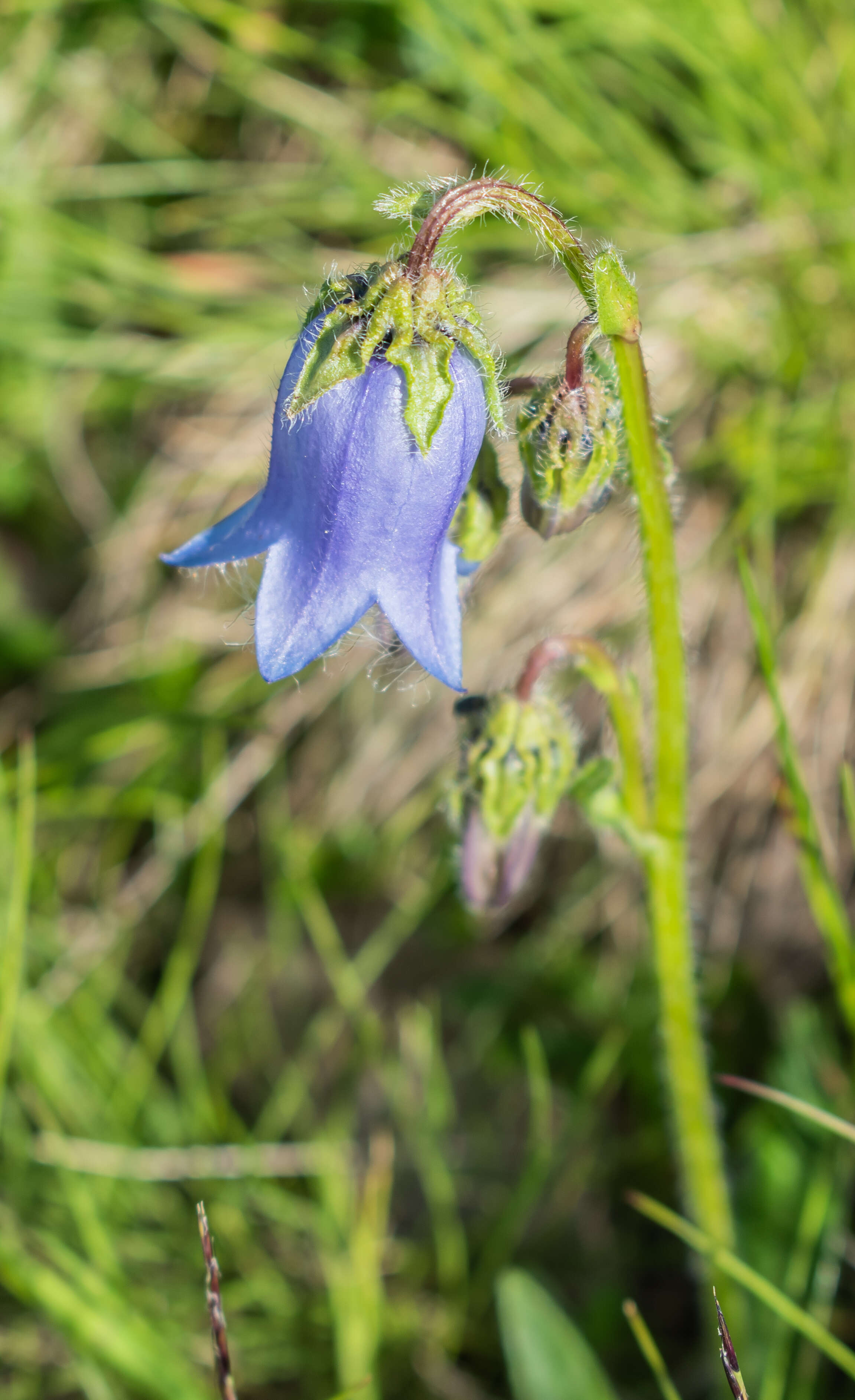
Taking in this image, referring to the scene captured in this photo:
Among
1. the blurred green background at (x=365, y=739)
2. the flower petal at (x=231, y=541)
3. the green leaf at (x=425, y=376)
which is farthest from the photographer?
the blurred green background at (x=365, y=739)

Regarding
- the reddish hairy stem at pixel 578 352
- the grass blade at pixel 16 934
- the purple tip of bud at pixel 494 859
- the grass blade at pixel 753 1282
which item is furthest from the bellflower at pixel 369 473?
the grass blade at pixel 753 1282

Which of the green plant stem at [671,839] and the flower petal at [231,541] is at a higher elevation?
the flower petal at [231,541]

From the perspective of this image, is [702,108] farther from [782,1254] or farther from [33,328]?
[782,1254]

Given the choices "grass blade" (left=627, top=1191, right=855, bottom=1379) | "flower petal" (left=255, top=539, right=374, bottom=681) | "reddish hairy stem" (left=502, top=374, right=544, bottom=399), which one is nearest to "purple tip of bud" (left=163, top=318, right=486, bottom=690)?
"flower petal" (left=255, top=539, right=374, bottom=681)

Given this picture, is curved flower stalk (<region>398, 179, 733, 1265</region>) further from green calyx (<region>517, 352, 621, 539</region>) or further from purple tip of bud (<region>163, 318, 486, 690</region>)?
purple tip of bud (<region>163, 318, 486, 690</region>)

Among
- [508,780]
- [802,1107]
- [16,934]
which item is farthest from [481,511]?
[16,934]

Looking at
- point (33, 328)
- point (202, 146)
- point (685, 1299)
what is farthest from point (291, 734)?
point (202, 146)

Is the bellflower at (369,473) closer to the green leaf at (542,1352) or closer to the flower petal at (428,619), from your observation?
the flower petal at (428,619)
